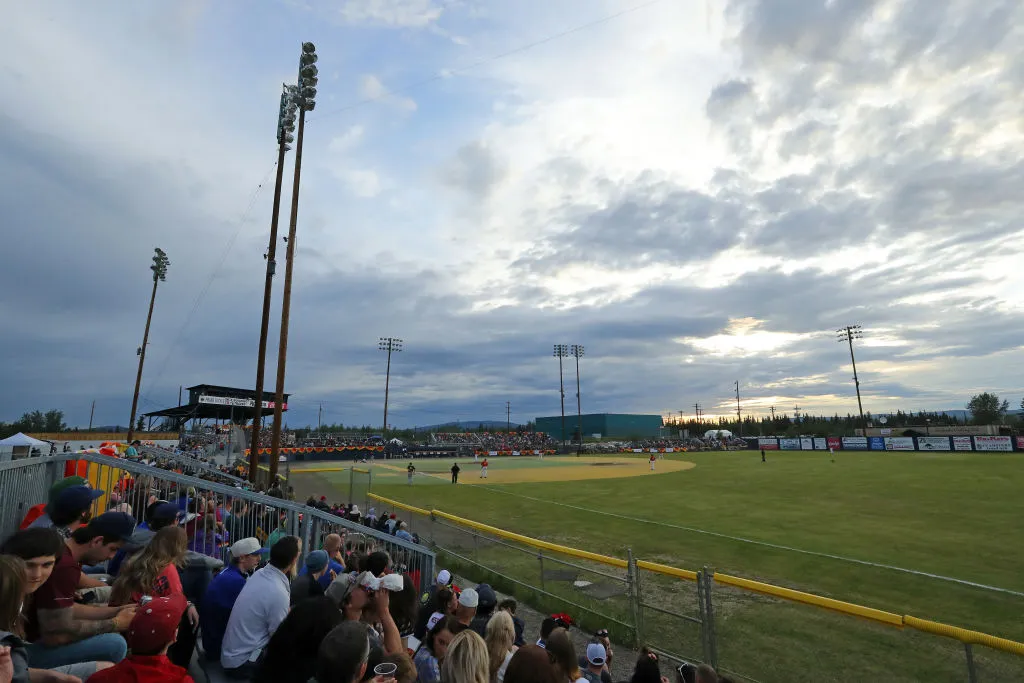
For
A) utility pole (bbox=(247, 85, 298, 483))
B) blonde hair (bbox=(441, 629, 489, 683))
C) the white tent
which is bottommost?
blonde hair (bbox=(441, 629, 489, 683))

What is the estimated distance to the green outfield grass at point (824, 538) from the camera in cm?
682

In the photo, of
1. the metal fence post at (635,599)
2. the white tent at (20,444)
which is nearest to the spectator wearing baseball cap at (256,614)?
the metal fence post at (635,599)

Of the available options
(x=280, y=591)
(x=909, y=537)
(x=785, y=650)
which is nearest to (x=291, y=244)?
(x=280, y=591)

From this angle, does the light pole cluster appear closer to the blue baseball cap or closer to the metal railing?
the metal railing

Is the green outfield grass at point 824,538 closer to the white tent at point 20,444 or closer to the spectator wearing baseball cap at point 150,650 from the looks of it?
the spectator wearing baseball cap at point 150,650

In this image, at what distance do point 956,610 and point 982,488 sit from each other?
24469mm

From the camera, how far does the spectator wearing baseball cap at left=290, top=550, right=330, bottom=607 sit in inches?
189

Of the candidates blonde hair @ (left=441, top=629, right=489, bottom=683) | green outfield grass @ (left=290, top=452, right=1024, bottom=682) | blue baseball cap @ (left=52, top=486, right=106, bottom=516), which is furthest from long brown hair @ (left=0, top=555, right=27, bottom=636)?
green outfield grass @ (left=290, top=452, right=1024, bottom=682)

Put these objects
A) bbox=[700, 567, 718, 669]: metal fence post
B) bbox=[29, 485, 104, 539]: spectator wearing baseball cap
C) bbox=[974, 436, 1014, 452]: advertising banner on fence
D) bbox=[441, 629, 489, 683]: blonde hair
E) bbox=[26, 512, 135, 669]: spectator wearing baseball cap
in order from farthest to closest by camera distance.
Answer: bbox=[974, 436, 1014, 452]: advertising banner on fence < bbox=[700, 567, 718, 669]: metal fence post < bbox=[29, 485, 104, 539]: spectator wearing baseball cap < bbox=[26, 512, 135, 669]: spectator wearing baseball cap < bbox=[441, 629, 489, 683]: blonde hair

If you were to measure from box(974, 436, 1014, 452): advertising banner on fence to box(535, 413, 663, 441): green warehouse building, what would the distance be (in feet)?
311

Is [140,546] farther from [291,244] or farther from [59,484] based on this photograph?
[291,244]

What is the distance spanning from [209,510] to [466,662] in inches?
257

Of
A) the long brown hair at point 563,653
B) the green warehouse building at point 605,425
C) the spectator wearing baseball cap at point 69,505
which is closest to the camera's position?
the long brown hair at point 563,653

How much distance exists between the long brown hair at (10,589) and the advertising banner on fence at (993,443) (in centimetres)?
7085
